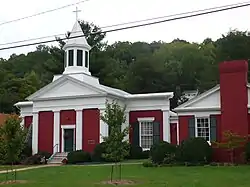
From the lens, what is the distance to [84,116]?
126 ft

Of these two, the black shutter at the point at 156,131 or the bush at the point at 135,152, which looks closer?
the bush at the point at 135,152

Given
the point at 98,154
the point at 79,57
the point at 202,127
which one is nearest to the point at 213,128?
the point at 202,127

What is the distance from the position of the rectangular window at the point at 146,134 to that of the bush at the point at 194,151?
9.43 m

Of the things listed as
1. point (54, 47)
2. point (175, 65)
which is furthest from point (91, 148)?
point (175, 65)

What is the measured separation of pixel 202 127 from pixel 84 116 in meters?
10.2

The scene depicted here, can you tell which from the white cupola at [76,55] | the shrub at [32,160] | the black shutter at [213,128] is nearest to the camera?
the black shutter at [213,128]

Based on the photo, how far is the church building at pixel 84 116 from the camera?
38031 millimetres

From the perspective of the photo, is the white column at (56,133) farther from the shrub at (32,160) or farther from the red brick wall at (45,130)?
the shrub at (32,160)

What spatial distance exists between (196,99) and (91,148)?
31.8ft

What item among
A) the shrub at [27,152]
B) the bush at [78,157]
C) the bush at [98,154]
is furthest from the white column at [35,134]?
the bush at [98,154]

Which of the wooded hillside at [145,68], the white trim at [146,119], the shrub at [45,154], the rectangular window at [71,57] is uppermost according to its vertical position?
the wooded hillside at [145,68]

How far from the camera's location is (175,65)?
77.2 meters

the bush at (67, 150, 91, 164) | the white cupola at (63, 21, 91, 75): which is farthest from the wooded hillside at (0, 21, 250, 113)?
the bush at (67, 150, 91, 164)

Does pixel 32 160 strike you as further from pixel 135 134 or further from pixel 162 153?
pixel 162 153
